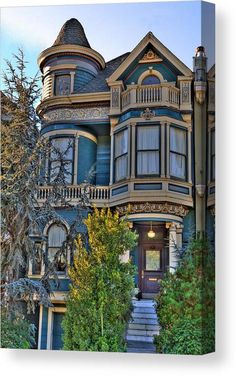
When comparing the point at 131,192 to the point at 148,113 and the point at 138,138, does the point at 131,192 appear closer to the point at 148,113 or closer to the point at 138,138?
the point at 138,138

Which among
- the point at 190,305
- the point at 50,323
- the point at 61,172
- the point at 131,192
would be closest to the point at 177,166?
the point at 131,192

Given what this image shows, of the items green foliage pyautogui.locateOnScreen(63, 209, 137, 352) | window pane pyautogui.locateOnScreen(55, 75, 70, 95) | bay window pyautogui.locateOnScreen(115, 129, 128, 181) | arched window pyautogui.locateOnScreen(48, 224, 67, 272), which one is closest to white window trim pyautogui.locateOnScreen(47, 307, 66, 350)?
green foliage pyautogui.locateOnScreen(63, 209, 137, 352)

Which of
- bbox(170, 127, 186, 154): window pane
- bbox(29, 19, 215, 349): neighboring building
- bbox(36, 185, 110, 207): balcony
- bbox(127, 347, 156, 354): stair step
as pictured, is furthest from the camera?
bbox(36, 185, 110, 207): balcony

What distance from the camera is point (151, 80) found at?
5.02 m

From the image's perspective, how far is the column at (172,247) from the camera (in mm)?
4730

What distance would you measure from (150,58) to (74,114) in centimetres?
88

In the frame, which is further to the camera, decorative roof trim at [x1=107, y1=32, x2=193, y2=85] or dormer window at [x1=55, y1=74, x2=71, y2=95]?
dormer window at [x1=55, y1=74, x2=71, y2=95]

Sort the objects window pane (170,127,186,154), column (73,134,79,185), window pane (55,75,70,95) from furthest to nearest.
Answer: window pane (55,75,70,95) < column (73,134,79,185) < window pane (170,127,186,154)

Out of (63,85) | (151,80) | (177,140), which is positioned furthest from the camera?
(63,85)

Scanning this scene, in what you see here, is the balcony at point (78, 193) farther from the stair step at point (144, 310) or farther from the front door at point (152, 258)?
the stair step at point (144, 310)

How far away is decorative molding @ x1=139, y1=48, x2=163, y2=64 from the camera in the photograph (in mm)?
4984

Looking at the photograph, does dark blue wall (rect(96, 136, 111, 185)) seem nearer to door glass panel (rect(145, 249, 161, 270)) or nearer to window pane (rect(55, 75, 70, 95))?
window pane (rect(55, 75, 70, 95))

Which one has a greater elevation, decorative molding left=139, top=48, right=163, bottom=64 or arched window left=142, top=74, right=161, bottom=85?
decorative molding left=139, top=48, right=163, bottom=64

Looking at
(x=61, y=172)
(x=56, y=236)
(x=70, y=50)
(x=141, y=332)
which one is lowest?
(x=141, y=332)
